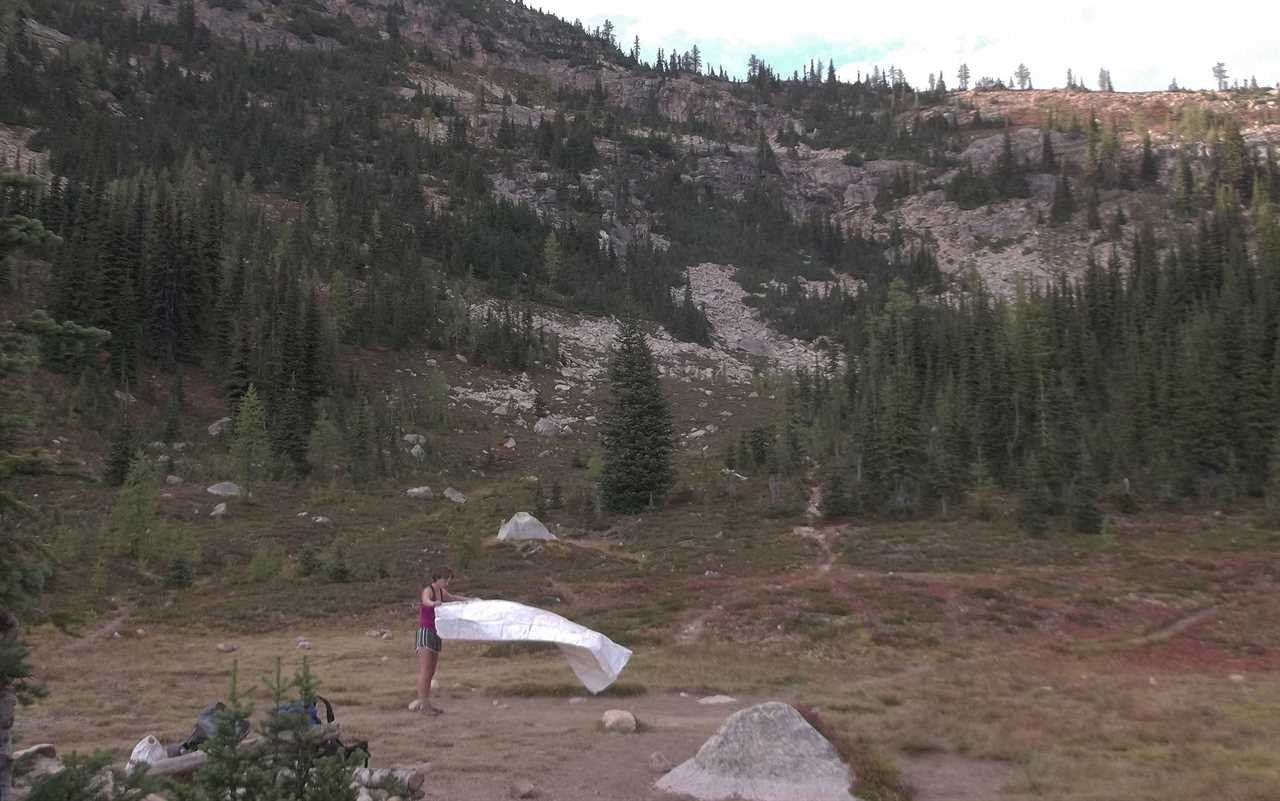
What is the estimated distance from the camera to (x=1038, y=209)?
15638cm

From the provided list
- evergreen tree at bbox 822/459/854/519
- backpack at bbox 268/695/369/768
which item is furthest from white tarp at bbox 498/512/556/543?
backpack at bbox 268/695/369/768

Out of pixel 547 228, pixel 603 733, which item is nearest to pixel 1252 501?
pixel 603 733

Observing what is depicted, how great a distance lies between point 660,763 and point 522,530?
1069 inches

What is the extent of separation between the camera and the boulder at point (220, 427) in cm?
5163

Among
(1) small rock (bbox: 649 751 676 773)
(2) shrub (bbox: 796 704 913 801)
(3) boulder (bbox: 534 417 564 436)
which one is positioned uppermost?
(2) shrub (bbox: 796 704 913 801)

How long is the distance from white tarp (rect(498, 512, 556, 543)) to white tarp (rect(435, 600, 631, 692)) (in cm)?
2340

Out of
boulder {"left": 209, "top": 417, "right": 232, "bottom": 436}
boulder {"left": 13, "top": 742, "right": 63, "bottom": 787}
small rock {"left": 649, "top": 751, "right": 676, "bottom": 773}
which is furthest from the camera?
boulder {"left": 209, "top": 417, "right": 232, "bottom": 436}

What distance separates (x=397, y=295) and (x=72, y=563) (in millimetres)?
56935

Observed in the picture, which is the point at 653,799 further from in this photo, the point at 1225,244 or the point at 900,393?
the point at 1225,244

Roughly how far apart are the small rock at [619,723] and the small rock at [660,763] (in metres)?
1.71

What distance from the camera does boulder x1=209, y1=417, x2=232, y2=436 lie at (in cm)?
5163

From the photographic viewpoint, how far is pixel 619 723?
1325 centimetres

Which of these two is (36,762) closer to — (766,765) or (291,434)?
(766,765)

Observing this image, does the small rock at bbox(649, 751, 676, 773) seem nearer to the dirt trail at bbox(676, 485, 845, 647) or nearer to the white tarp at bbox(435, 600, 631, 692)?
the white tarp at bbox(435, 600, 631, 692)
